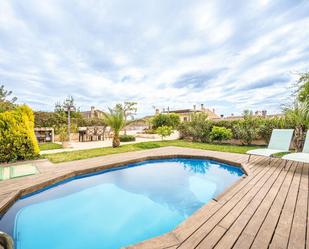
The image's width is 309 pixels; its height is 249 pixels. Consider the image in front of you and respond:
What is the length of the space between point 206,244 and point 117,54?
950 centimetres

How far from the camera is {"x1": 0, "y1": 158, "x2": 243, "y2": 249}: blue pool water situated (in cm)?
246

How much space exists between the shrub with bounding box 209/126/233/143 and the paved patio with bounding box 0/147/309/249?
557cm

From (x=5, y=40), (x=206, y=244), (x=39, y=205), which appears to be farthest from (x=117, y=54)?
(x=206, y=244)

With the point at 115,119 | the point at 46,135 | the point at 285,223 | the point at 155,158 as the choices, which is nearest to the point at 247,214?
the point at 285,223

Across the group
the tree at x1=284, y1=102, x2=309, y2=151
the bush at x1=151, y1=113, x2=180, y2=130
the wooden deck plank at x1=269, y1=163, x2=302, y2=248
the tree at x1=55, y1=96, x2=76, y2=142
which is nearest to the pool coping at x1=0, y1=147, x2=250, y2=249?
the wooden deck plank at x1=269, y1=163, x2=302, y2=248

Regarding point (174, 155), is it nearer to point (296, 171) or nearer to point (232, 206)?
point (296, 171)

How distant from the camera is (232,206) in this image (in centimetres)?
Result: 239

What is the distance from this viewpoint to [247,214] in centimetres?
216

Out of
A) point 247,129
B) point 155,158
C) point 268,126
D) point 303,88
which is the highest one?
point 303,88

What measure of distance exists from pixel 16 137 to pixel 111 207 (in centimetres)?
423

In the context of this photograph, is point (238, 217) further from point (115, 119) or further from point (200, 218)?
point (115, 119)

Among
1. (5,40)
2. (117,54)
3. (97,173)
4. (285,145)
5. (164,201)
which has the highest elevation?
(117,54)

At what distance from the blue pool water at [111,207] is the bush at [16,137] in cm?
257

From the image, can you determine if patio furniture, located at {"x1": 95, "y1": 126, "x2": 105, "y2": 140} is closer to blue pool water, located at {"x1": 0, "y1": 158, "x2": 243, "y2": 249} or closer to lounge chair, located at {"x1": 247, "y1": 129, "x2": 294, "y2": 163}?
blue pool water, located at {"x1": 0, "y1": 158, "x2": 243, "y2": 249}
